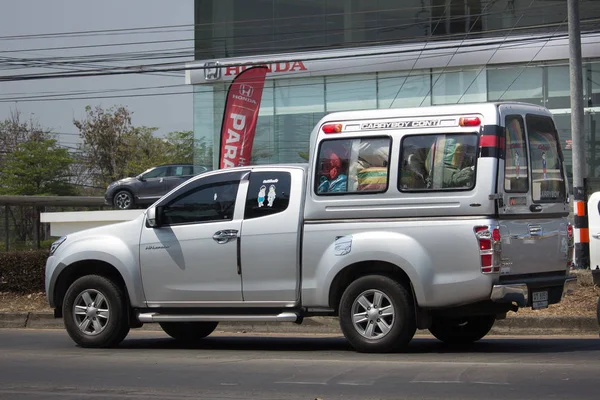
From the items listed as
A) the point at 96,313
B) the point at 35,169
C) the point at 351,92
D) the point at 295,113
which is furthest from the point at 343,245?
the point at 35,169

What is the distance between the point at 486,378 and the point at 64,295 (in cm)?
554

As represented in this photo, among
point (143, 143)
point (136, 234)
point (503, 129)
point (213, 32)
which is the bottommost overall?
point (136, 234)

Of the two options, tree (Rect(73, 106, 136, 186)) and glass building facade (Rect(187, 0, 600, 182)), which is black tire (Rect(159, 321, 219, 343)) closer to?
glass building facade (Rect(187, 0, 600, 182))

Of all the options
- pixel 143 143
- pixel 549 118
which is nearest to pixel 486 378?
pixel 549 118

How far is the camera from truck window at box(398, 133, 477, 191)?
358 inches

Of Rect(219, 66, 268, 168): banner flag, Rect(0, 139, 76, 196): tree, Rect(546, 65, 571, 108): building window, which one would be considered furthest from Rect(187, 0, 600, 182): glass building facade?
Rect(0, 139, 76, 196): tree

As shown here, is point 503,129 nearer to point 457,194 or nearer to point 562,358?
point 457,194

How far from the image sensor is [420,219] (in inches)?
363

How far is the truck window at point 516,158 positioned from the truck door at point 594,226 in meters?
8.19

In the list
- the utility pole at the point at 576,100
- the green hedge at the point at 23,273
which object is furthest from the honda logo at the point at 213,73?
the green hedge at the point at 23,273

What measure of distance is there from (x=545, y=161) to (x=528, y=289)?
1548mm

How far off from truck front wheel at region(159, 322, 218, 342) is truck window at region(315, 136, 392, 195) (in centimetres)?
288

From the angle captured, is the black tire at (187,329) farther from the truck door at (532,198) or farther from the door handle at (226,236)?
the truck door at (532,198)

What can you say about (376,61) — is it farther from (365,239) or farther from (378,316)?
(378,316)
